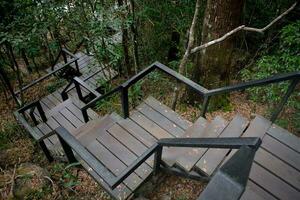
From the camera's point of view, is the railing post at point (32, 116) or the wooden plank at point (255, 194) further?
the railing post at point (32, 116)

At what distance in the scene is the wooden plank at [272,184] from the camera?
2949 millimetres

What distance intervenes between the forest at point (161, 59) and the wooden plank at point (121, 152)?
0.99 feet

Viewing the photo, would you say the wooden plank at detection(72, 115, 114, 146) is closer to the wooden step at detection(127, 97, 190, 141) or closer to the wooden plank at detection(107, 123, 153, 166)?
the wooden plank at detection(107, 123, 153, 166)

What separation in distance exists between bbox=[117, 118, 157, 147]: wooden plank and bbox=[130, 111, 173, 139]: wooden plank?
0.19ft

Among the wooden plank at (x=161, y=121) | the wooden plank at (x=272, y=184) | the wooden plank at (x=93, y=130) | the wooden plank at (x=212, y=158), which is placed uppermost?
the wooden plank at (x=272, y=184)

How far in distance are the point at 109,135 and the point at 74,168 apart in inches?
39.5

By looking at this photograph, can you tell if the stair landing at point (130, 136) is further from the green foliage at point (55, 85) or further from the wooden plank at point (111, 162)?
the green foliage at point (55, 85)

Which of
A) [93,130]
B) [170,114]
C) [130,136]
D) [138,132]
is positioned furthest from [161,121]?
[93,130]

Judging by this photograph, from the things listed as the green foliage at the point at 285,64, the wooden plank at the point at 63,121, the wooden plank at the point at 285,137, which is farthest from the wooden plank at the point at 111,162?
the green foliage at the point at 285,64

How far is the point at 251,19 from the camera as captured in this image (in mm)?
7672

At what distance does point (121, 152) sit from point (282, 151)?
2287mm

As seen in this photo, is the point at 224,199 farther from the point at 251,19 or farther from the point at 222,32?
the point at 251,19

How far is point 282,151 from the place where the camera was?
11.1ft

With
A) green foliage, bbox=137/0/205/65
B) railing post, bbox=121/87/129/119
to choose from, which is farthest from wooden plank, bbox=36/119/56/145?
green foliage, bbox=137/0/205/65
